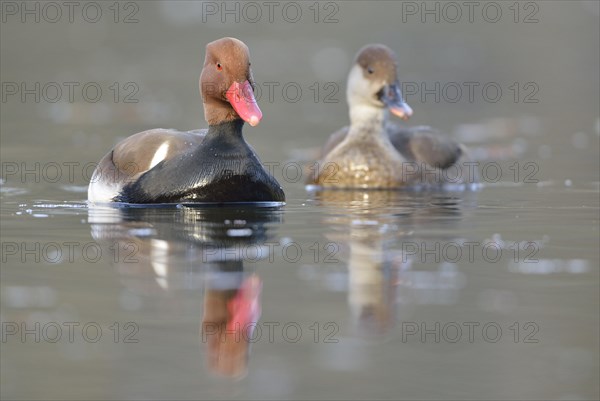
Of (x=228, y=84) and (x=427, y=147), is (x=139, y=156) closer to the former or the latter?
(x=228, y=84)

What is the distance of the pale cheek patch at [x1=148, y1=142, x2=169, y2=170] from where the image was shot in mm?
10016

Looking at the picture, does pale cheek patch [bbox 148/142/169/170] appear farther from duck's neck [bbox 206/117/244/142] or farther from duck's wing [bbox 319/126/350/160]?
duck's wing [bbox 319/126/350/160]

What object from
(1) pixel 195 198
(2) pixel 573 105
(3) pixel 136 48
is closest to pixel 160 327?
(1) pixel 195 198

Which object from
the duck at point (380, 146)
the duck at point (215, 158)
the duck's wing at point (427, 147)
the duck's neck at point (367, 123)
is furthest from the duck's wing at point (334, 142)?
the duck at point (215, 158)

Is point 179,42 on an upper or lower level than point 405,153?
upper

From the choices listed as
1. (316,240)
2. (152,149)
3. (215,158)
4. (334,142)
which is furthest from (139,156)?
(334,142)

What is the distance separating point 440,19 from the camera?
2453cm

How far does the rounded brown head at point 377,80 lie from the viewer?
12.7 metres

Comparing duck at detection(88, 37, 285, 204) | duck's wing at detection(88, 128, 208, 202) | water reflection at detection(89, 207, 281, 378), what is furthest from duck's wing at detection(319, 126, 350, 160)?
water reflection at detection(89, 207, 281, 378)

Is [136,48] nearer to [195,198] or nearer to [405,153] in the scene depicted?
[405,153]

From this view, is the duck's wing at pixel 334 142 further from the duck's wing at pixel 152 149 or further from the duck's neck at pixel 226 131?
the duck's neck at pixel 226 131

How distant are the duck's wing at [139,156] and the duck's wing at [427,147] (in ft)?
9.54

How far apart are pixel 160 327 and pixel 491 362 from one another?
1.60m

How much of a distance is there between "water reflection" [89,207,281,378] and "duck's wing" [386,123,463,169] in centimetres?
313
